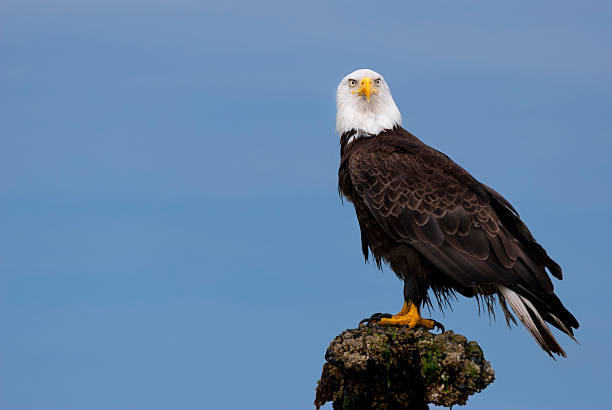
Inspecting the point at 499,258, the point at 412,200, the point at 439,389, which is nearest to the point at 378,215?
the point at 412,200

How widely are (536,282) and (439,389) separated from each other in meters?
1.82

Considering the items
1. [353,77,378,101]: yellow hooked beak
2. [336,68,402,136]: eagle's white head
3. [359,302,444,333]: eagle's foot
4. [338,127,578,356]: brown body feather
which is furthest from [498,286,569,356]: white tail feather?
[353,77,378,101]: yellow hooked beak

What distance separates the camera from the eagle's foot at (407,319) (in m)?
10.5

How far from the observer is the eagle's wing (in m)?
10.2

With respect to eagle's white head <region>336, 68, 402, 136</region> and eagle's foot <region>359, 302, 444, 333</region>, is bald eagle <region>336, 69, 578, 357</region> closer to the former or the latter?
eagle's foot <region>359, 302, 444, 333</region>

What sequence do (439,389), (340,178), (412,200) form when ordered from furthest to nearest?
1. (340,178)
2. (412,200)
3. (439,389)

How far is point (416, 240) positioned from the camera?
10273mm

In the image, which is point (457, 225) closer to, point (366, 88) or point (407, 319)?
point (407, 319)

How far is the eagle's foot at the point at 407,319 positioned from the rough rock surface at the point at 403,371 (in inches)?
14.9

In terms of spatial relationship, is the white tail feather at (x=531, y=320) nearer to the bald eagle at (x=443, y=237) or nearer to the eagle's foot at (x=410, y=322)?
the bald eagle at (x=443, y=237)

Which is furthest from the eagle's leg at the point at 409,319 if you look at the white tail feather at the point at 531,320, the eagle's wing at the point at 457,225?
the white tail feather at the point at 531,320

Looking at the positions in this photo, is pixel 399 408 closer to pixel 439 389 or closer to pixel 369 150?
pixel 439 389

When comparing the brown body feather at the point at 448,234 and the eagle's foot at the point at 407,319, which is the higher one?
the brown body feather at the point at 448,234

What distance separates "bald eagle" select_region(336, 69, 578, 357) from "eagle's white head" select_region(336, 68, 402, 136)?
1.24 ft
